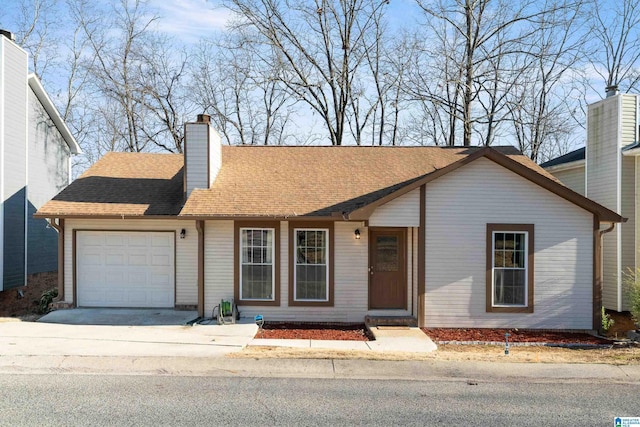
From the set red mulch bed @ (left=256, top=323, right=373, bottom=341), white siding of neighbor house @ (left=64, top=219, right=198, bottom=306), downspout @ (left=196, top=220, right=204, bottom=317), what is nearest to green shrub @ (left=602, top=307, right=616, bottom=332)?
red mulch bed @ (left=256, top=323, right=373, bottom=341)

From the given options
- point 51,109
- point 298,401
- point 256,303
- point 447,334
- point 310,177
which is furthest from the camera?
point 51,109

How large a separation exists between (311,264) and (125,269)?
206 inches

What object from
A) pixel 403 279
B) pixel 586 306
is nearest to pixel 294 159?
pixel 403 279

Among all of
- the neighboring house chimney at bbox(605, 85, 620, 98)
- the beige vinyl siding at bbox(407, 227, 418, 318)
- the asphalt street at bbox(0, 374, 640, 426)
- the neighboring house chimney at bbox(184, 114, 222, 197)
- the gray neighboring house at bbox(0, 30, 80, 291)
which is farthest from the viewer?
the gray neighboring house at bbox(0, 30, 80, 291)

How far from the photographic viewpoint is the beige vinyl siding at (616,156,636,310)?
41.8 feet

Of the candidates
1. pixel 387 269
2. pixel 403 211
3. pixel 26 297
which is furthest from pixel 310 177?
pixel 26 297

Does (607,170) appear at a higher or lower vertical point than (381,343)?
higher

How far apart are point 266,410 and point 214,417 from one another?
668mm

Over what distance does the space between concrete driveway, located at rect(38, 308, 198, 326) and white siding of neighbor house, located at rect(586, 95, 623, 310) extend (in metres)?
11.5

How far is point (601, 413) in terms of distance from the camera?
19.7 ft

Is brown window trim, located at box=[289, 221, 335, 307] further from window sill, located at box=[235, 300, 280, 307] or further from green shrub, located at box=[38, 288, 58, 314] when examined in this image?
green shrub, located at box=[38, 288, 58, 314]

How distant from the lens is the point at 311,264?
38.8 ft

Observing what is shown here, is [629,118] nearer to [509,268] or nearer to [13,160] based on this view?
[509,268]

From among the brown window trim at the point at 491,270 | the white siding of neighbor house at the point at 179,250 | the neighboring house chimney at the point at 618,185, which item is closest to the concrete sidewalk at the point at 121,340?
the white siding of neighbor house at the point at 179,250
